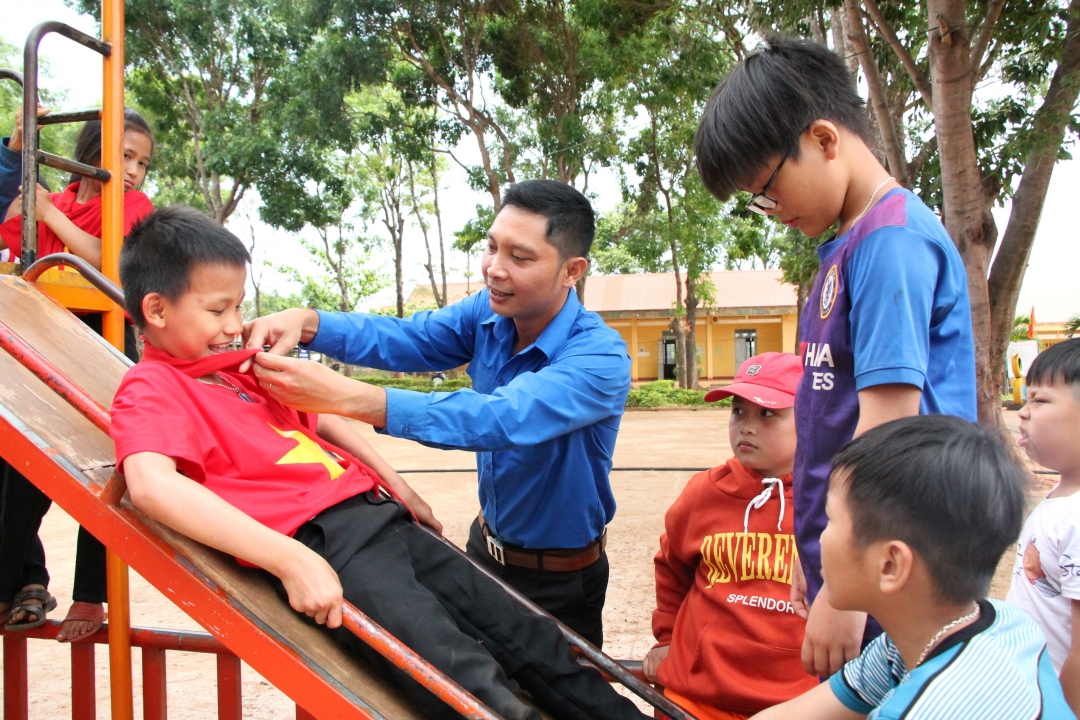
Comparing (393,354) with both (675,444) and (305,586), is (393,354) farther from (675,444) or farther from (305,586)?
(675,444)

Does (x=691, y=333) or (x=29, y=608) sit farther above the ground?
(x=691, y=333)

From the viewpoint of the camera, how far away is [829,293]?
146 centimetres

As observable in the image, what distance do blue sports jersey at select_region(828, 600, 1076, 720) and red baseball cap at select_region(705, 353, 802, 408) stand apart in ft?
2.79

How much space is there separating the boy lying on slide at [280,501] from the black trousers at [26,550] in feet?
3.18

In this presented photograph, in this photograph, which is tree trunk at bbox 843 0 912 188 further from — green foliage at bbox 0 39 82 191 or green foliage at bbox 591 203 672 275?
green foliage at bbox 0 39 82 191

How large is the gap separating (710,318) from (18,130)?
28031 mm

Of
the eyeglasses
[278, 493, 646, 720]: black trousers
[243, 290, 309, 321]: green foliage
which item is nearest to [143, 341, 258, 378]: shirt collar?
[278, 493, 646, 720]: black trousers

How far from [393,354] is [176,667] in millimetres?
2380

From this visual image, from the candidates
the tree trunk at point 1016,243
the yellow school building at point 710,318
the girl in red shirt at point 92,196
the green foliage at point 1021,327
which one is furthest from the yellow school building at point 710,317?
the girl in red shirt at point 92,196

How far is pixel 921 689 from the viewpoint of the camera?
3.57ft

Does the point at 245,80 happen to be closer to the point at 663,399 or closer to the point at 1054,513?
the point at 663,399

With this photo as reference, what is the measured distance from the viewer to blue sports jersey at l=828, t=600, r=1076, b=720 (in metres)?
1.07

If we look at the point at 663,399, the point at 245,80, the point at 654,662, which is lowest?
the point at 663,399

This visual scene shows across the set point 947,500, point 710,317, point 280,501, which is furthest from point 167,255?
point 710,317
